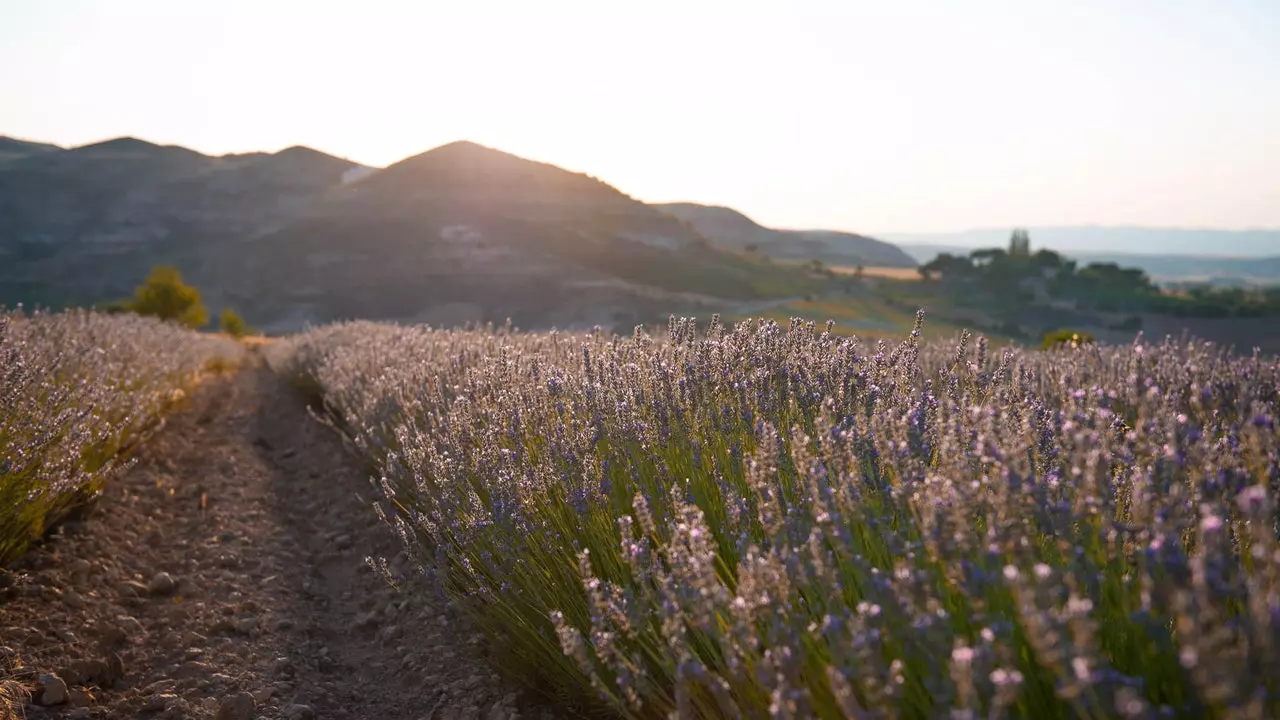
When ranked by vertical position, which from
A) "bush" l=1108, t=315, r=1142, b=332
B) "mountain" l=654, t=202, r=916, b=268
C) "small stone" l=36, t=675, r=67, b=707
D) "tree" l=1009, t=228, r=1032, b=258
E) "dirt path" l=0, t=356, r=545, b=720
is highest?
"mountain" l=654, t=202, r=916, b=268

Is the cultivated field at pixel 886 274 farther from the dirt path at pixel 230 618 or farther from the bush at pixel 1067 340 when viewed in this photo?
the dirt path at pixel 230 618

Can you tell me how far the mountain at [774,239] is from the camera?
145m

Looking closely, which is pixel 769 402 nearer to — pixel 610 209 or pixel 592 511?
pixel 592 511

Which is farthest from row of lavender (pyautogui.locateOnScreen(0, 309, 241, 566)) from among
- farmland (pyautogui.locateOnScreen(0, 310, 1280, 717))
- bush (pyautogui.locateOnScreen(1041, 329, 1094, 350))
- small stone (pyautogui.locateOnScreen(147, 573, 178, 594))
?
bush (pyautogui.locateOnScreen(1041, 329, 1094, 350))

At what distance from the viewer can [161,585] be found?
3730 millimetres

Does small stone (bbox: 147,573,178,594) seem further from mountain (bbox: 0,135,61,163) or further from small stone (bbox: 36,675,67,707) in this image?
mountain (bbox: 0,135,61,163)

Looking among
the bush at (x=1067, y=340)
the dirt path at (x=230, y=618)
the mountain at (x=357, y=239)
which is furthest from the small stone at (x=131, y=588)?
the mountain at (x=357, y=239)

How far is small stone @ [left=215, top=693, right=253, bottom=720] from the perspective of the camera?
263 cm

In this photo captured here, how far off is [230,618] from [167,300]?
3290 centimetres

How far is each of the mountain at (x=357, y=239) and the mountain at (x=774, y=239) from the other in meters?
57.0

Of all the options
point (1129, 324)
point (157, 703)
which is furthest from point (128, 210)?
point (157, 703)

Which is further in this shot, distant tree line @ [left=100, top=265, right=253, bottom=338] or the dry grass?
the dry grass

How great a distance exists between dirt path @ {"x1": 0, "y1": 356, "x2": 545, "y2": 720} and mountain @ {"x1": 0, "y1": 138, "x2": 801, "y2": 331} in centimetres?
4305

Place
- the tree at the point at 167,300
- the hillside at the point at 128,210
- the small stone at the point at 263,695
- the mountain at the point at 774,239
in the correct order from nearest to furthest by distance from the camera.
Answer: the small stone at the point at 263,695, the tree at the point at 167,300, the hillside at the point at 128,210, the mountain at the point at 774,239
